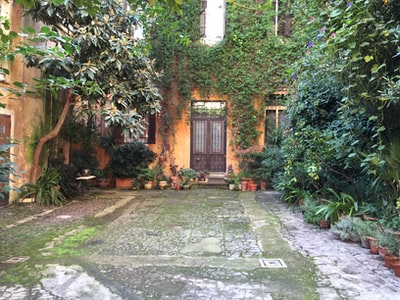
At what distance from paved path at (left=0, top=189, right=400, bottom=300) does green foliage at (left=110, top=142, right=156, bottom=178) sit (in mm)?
3672

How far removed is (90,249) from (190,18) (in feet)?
25.9

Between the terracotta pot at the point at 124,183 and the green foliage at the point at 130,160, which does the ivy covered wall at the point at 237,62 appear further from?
the terracotta pot at the point at 124,183

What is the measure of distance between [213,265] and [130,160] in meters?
6.18

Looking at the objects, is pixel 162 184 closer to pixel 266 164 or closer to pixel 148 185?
pixel 148 185

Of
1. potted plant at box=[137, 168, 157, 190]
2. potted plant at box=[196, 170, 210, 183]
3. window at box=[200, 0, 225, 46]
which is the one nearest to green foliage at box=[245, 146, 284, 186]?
potted plant at box=[196, 170, 210, 183]

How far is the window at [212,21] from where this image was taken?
31.5 feet

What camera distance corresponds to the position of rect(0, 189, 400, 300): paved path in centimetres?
251

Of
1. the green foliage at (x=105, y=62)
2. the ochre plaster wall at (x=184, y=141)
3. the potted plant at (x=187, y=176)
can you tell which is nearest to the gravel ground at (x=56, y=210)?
the green foliage at (x=105, y=62)

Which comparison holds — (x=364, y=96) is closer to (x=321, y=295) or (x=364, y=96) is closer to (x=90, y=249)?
(x=321, y=295)

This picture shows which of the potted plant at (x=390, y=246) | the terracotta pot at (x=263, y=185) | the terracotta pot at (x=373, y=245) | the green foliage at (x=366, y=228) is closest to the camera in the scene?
the potted plant at (x=390, y=246)

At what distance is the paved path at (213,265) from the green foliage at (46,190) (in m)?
1.99

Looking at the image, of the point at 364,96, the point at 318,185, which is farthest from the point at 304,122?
the point at 364,96

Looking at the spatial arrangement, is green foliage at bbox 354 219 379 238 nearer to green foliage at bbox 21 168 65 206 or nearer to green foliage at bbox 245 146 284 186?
green foliage at bbox 245 146 284 186

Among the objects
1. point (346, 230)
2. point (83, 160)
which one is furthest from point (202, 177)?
point (346, 230)
